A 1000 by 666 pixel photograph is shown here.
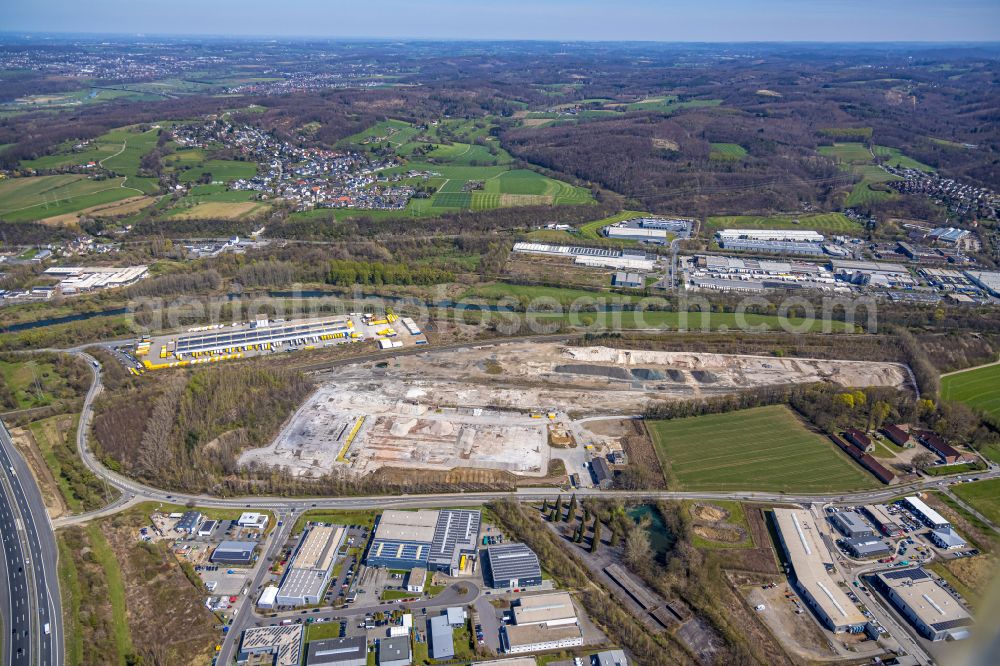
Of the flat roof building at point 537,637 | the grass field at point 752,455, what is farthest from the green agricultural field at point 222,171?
the flat roof building at point 537,637

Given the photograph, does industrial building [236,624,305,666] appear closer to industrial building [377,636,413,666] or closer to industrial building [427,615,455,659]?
industrial building [377,636,413,666]

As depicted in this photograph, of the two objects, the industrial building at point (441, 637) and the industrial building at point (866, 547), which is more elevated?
the industrial building at point (866, 547)

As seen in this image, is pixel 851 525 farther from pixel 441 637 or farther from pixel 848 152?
pixel 848 152

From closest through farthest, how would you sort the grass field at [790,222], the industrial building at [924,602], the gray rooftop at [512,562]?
the industrial building at [924,602] < the gray rooftop at [512,562] < the grass field at [790,222]

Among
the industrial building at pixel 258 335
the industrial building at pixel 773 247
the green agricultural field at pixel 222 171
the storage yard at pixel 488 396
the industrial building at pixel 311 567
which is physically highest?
the green agricultural field at pixel 222 171

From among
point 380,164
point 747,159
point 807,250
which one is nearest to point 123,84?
point 380,164

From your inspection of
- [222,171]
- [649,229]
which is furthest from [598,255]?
[222,171]

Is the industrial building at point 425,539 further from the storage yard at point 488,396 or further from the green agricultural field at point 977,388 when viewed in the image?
the green agricultural field at point 977,388

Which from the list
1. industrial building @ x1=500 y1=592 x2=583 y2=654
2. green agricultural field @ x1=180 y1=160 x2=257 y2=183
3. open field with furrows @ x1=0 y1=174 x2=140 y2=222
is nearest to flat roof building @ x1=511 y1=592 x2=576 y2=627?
industrial building @ x1=500 y1=592 x2=583 y2=654
